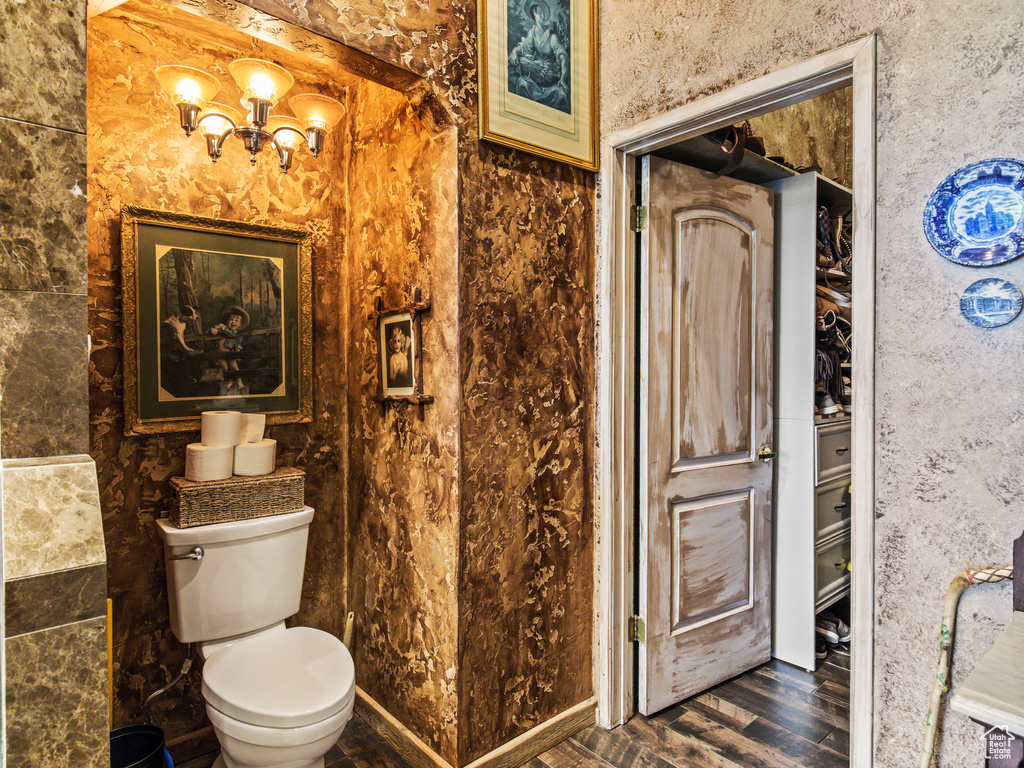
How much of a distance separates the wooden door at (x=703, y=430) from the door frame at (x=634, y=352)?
0.07m

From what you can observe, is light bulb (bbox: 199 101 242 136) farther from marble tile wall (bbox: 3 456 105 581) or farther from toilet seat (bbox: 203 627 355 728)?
toilet seat (bbox: 203 627 355 728)

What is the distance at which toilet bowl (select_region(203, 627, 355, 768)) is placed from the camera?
1570mm

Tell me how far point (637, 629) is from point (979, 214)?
1.66m

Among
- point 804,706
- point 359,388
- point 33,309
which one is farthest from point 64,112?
point 804,706

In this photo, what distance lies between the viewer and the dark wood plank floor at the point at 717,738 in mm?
1964

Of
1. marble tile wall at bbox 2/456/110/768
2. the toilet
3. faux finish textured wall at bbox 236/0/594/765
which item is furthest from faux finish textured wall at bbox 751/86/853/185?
marble tile wall at bbox 2/456/110/768

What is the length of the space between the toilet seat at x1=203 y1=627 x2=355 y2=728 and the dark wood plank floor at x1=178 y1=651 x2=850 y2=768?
448 mm

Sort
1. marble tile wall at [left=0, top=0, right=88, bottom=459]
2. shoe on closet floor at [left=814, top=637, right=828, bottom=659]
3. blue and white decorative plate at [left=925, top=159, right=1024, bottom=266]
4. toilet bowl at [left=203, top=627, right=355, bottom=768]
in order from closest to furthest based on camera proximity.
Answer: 1. marble tile wall at [left=0, top=0, right=88, bottom=459]
2. blue and white decorative plate at [left=925, top=159, right=1024, bottom=266]
3. toilet bowl at [left=203, top=627, right=355, bottom=768]
4. shoe on closet floor at [left=814, top=637, right=828, bottom=659]

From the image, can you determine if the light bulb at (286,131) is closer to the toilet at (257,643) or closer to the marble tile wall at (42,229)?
the marble tile wall at (42,229)

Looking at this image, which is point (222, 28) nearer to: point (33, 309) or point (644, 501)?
point (33, 309)

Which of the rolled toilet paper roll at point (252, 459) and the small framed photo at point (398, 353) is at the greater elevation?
the small framed photo at point (398, 353)

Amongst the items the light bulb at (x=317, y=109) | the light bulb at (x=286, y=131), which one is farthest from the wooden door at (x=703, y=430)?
the light bulb at (x=286, y=131)

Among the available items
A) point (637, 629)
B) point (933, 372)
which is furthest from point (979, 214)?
point (637, 629)

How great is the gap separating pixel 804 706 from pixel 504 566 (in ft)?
4.40
